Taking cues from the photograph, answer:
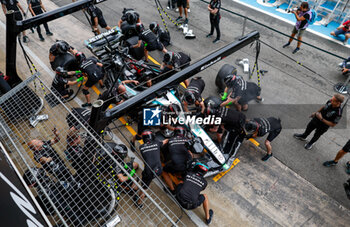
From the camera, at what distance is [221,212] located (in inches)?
215

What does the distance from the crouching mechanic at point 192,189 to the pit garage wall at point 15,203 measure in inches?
124

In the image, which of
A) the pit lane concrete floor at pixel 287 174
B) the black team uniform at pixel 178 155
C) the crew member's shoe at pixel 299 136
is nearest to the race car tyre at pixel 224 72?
the pit lane concrete floor at pixel 287 174

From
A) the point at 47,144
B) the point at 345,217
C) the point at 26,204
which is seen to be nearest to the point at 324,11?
the point at 345,217

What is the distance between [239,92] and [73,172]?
4.91 meters

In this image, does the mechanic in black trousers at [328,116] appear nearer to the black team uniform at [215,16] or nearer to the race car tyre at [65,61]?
the black team uniform at [215,16]

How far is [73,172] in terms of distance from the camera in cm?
481

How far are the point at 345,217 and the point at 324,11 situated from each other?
10196mm

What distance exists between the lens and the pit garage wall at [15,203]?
4.83 ft

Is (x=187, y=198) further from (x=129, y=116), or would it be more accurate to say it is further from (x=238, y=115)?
(x=129, y=116)

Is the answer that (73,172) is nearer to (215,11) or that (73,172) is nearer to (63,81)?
(63,81)

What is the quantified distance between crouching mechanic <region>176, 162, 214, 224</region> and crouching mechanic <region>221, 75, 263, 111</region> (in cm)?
271

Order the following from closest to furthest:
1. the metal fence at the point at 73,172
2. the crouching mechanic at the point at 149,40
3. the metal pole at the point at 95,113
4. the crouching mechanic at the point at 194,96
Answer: the metal pole at the point at 95,113 < the metal fence at the point at 73,172 < the crouching mechanic at the point at 194,96 < the crouching mechanic at the point at 149,40

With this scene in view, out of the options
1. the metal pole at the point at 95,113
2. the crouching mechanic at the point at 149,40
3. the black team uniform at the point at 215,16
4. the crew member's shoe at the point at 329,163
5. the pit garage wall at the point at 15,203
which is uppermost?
the pit garage wall at the point at 15,203

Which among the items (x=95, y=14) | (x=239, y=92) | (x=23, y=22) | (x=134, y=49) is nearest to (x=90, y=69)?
(x=134, y=49)
